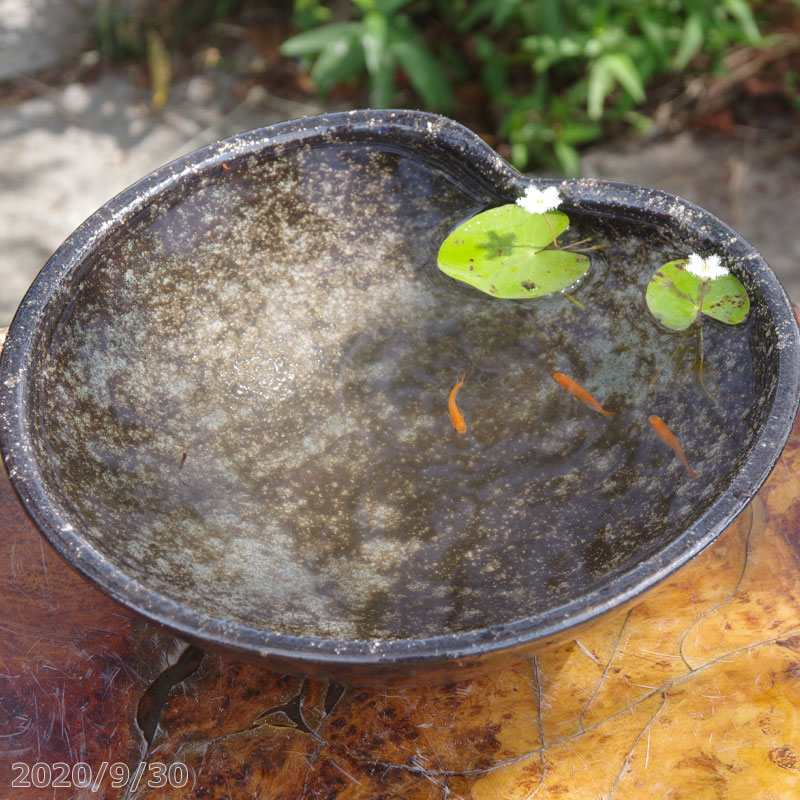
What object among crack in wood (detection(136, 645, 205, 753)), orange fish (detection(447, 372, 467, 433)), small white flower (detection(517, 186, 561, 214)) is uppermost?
small white flower (detection(517, 186, 561, 214))

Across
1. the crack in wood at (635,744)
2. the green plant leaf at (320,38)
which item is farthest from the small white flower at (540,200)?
the green plant leaf at (320,38)

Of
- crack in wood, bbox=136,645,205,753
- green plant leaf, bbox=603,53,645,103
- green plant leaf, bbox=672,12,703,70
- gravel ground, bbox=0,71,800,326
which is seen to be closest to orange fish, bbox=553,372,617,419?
crack in wood, bbox=136,645,205,753

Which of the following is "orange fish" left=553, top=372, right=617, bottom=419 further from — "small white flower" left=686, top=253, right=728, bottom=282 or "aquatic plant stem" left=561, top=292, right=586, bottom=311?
"small white flower" left=686, top=253, right=728, bottom=282

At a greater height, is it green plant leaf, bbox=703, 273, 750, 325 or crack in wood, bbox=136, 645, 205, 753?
green plant leaf, bbox=703, 273, 750, 325

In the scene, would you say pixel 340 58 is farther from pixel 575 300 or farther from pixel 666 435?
pixel 666 435

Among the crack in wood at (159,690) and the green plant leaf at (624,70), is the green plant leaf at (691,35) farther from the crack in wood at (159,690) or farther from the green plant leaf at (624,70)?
the crack in wood at (159,690)

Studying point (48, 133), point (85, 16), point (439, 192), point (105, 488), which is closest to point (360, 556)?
point (105, 488)

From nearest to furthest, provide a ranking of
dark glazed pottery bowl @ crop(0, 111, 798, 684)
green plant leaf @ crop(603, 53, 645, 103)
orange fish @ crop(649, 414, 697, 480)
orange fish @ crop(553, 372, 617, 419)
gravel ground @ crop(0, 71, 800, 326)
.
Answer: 1. dark glazed pottery bowl @ crop(0, 111, 798, 684)
2. orange fish @ crop(649, 414, 697, 480)
3. orange fish @ crop(553, 372, 617, 419)
4. green plant leaf @ crop(603, 53, 645, 103)
5. gravel ground @ crop(0, 71, 800, 326)
